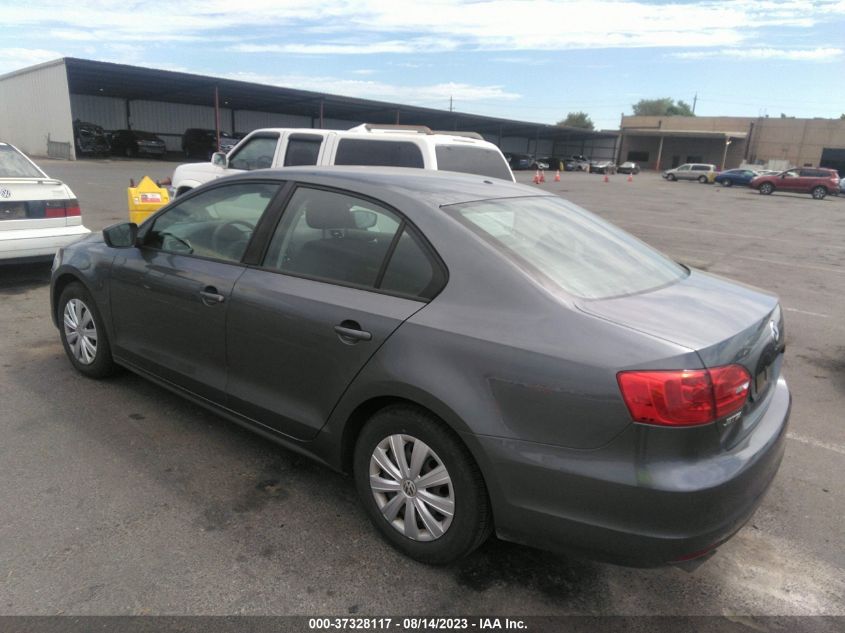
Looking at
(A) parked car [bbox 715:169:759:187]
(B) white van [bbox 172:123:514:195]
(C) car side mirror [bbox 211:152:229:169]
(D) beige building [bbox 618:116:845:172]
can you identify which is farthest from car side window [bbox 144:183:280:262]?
(D) beige building [bbox 618:116:845:172]

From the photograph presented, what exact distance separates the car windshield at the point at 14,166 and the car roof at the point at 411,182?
15.0 feet

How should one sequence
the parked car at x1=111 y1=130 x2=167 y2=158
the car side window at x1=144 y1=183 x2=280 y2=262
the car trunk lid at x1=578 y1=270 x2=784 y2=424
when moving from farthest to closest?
the parked car at x1=111 y1=130 x2=167 y2=158 → the car side window at x1=144 y1=183 x2=280 y2=262 → the car trunk lid at x1=578 y1=270 x2=784 y2=424

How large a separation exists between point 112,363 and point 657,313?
3.50m

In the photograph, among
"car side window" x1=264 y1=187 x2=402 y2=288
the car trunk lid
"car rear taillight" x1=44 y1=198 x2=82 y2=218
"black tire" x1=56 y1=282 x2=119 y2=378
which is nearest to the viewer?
the car trunk lid

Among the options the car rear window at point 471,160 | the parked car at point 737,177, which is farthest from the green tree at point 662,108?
the car rear window at point 471,160

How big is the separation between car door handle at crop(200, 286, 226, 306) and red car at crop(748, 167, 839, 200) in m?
41.3

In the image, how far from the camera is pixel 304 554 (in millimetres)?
2607

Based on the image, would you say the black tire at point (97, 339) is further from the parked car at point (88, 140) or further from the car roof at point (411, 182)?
the parked car at point (88, 140)

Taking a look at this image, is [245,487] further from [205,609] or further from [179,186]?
[179,186]

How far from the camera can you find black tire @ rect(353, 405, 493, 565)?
2.31 m

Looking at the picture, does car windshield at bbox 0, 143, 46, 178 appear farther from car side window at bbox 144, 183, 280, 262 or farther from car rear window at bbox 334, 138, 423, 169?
car side window at bbox 144, 183, 280, 262

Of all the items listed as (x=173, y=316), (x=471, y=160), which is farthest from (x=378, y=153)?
(x=173, y=316)

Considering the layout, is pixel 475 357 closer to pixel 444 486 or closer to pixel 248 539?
pixel 444 486

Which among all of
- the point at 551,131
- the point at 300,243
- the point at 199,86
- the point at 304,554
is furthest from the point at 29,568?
the point at 551,131
